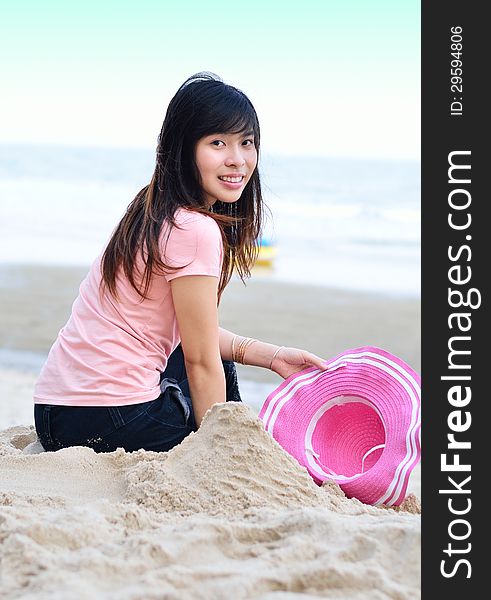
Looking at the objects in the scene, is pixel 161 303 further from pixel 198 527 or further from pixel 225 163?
pixel 198 527

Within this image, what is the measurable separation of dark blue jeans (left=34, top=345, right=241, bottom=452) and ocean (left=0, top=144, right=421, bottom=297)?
3.09ft

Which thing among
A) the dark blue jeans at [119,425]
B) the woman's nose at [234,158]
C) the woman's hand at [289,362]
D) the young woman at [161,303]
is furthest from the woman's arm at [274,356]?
the woman's nose at [234,158]

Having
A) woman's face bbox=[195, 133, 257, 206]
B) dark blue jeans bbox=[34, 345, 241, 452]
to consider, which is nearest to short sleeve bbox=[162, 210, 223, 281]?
woman's face bbox=[195, 133, 257, 206]

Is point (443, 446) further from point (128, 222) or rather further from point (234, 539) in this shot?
point (128, 222)

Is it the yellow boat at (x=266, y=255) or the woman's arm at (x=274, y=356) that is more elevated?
the yellow boat at (x=266, y=255)

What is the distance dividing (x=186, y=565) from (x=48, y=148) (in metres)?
39.8

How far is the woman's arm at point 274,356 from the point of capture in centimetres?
322

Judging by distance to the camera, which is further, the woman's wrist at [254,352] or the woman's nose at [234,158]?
the woman's wrist at [254,352]

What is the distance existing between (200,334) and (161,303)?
18 cm

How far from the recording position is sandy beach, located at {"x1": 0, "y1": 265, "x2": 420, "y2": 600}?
5.85 feet

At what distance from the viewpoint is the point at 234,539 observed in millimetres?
2008

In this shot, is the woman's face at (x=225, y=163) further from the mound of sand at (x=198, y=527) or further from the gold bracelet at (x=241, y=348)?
the mound of sand at (x=198, y=527)

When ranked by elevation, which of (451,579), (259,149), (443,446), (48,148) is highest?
(48,148)

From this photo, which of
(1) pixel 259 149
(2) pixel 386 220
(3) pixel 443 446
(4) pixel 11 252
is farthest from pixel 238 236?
(2) pixel 386 220
